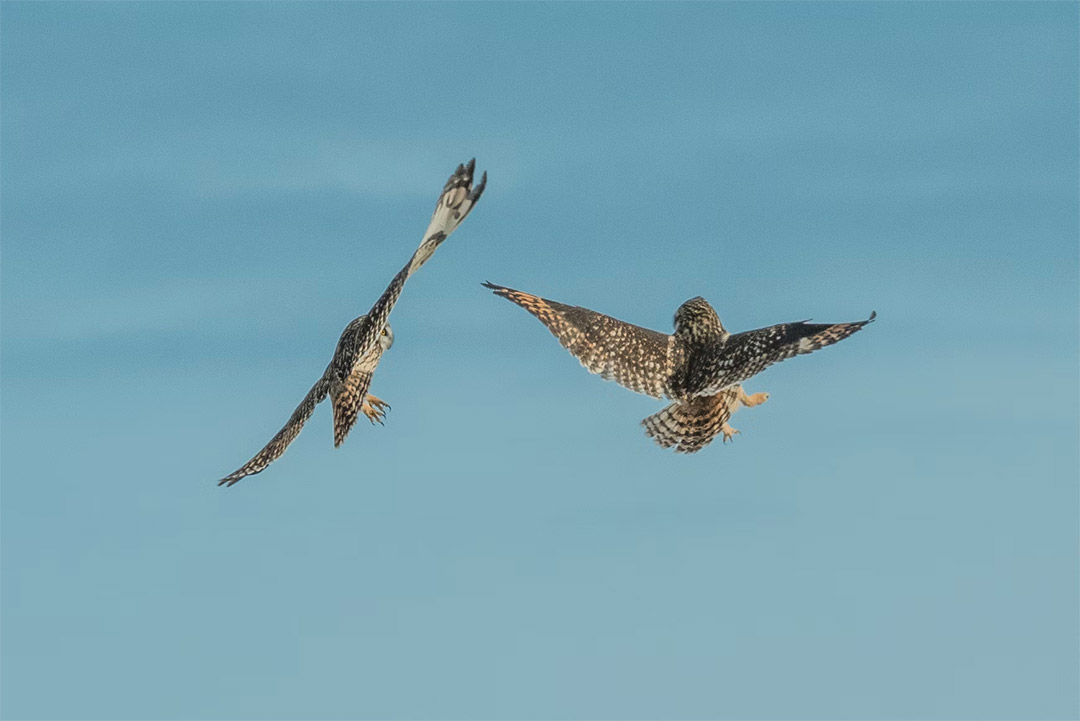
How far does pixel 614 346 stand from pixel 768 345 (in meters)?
3.23

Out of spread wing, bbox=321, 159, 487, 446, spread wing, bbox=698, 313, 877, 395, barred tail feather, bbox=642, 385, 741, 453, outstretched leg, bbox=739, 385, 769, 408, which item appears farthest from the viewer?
outstretched leg, bbox=739, 385, 769, 408

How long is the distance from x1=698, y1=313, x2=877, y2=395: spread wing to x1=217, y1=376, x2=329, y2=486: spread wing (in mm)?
6953

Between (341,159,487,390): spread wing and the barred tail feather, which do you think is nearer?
(341,159,487,390): spread wing

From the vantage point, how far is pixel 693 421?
34.8m

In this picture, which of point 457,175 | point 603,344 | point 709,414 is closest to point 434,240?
point 457,175

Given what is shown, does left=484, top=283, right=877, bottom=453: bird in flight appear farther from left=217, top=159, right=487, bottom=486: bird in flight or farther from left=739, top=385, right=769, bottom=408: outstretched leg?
left=217, top=159, right=487, bottom=486: bird in flight

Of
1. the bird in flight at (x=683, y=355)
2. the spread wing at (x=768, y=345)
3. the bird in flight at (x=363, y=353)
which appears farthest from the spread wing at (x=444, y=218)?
the spread wing at (x=768, y=345)

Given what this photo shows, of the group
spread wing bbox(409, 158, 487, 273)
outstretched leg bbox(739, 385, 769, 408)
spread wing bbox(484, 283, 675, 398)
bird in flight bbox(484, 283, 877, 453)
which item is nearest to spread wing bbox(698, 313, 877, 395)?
bird in flight bbox(484, 283, 877, 453)

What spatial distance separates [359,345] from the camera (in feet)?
113

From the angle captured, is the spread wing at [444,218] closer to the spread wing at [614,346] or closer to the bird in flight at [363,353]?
the bird in flight at [363,353]

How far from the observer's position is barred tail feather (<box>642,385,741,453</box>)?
34.8 meters

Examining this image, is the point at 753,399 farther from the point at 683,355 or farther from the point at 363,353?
the point at 363,353

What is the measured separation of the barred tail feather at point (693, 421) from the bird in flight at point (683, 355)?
17 mm

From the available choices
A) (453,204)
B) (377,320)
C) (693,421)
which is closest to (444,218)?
(453,204)
